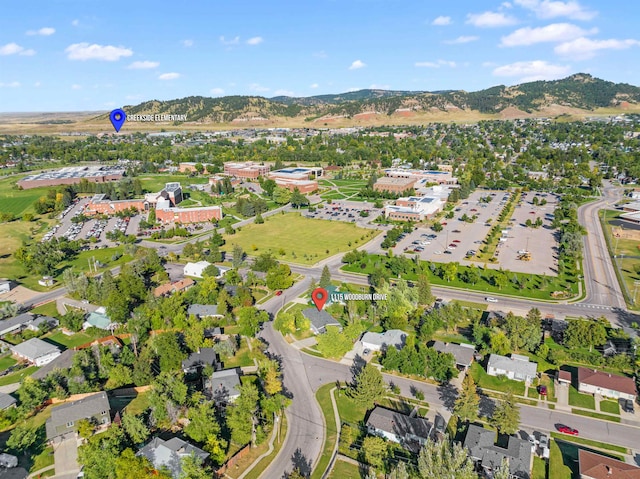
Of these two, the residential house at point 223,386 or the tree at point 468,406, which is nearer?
the tree at point 468,406

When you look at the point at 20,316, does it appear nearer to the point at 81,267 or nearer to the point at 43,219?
the point at 81,267

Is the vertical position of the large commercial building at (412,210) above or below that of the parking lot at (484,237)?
above

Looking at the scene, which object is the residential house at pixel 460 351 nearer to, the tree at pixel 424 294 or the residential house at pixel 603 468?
the tree at pixel 424 294

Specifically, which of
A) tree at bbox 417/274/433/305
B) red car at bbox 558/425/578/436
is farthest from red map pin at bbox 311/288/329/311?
red car at bbox 558/425/578/436

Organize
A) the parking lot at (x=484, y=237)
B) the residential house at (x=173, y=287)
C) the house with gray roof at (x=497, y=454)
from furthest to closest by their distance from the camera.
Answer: the parking lot at (x=484, y=237) → the residential house at (x=173, y=287) → the house with gray roof at (x=497, y=454)

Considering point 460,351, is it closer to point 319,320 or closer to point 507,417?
point 507,417

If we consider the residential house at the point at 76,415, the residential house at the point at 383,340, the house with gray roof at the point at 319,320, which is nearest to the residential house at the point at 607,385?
the residential house at the point at 383,340
